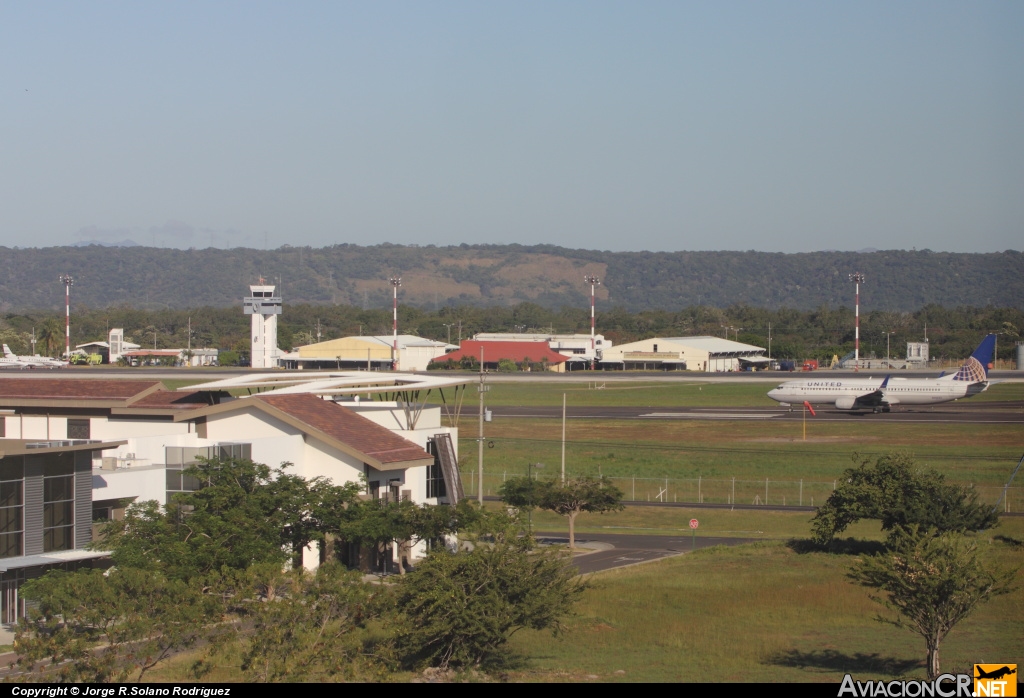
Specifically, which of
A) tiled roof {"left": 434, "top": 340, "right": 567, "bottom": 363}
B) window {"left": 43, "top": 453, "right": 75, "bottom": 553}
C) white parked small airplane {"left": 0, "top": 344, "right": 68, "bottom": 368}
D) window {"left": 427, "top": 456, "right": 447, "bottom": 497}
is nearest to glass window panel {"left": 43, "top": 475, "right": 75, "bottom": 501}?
window {"left": 43, "top": 453, "right": 75, "bottom": 553}

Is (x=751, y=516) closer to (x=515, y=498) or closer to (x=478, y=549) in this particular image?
(x=515, y=498)

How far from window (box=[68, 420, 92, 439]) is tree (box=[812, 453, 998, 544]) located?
1245 inches

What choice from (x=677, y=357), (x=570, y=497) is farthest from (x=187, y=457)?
(x=677, y=357)

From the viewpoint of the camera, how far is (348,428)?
41594mm

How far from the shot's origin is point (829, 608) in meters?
36.9

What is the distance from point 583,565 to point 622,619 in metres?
10.1

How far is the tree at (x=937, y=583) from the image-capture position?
27.1 meters

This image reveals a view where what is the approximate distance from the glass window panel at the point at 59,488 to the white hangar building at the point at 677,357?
14290cm

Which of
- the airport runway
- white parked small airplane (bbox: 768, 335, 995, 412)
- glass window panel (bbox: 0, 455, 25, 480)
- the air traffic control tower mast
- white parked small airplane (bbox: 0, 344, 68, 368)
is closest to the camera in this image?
glass window panel (bbox: 0, 455, 25, 480)

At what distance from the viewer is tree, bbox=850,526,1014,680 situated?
88.9 ft

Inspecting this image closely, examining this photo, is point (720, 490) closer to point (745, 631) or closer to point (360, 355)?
point (745, 631)

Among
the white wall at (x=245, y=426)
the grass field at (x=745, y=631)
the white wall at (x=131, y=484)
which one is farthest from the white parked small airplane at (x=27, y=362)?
the grass field at (x=745, y=631)

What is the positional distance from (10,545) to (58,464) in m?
2.89

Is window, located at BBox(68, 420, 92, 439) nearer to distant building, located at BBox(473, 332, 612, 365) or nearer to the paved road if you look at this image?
the paved road
